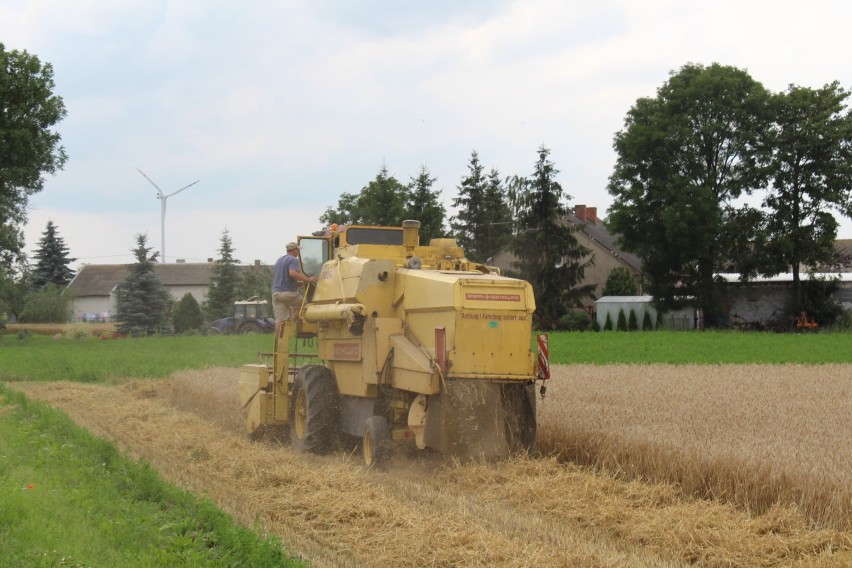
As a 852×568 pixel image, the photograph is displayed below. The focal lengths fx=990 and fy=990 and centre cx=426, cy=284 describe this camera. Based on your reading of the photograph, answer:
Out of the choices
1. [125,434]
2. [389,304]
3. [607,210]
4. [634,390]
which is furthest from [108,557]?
[607,210]

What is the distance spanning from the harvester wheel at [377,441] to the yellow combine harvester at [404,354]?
13 millimetres

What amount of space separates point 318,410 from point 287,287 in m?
2.05

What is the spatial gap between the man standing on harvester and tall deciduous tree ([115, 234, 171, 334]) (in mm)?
46904

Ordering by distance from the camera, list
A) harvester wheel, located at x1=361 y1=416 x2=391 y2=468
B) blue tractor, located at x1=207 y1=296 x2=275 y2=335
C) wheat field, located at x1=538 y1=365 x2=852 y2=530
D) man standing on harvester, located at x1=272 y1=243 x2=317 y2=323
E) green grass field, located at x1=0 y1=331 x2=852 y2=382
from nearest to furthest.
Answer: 1. wheat field, located at x1=538 y1=365 x2=852 y2=530
2. harvester wheel, located at x1=361 y1=416 x2=391 y2=468
3. man standing on harvester, located at x1=272 y1=243 x2=317 y2=323
4. green grass field, located at x1=0 y1=331 x2=852 y2=382
5. blue tractor, located at x1=207 y1=296 x2=275 y2=335

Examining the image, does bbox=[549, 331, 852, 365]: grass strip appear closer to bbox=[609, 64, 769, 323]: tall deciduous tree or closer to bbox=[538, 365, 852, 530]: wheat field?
bbox=[609, 64, 769, 323]: tall deciduous tree

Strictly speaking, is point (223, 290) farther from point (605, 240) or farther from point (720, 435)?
point (720, 435)

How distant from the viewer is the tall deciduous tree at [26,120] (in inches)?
1773

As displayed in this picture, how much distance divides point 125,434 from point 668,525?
31.6ft

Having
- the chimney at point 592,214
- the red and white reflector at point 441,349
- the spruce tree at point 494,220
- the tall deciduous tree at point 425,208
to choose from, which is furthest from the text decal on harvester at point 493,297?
the chimney at point 592,214

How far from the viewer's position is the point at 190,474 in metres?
11.2

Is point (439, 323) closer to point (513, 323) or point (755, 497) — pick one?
point (513, 323)

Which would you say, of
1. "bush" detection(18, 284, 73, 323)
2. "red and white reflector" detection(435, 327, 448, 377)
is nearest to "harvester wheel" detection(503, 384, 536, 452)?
"red and white reflector" detection(435, 327, 448, 377)

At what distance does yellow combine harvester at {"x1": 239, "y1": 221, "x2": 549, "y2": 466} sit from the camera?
35.7 ft

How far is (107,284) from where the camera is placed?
9738cm
